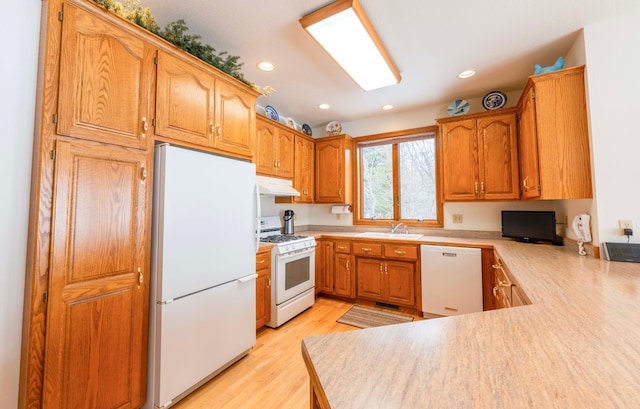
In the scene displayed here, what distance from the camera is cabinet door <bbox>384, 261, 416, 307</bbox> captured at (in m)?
2.93

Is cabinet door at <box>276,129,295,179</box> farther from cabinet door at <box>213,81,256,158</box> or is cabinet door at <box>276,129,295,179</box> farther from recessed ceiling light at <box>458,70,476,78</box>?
recessed ceiling light at <box>458,70,476,78</box>

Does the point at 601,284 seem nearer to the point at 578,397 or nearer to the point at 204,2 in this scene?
the point at 578,397

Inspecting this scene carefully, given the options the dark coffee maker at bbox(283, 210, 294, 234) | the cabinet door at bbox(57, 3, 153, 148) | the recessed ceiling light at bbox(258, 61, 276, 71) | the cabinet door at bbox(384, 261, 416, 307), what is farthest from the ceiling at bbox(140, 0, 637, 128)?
the cabinet door at bbox(384, 261, 416, 307)

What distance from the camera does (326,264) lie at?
342 cm

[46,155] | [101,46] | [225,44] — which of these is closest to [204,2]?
[225,44]

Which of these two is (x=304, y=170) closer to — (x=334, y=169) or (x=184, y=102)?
(x=334, y=169)

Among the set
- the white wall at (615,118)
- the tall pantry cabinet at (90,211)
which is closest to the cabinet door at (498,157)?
the white wall at (615,118)

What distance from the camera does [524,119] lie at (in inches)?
93.0

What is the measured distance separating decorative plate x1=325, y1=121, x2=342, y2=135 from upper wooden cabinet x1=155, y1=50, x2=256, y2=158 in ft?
5.84

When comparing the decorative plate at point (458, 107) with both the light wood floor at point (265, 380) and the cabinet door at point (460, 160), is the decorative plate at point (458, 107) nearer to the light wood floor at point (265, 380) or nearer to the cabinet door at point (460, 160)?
the cabinet door at point (460, 160)

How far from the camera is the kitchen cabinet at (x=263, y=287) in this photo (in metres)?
2.47

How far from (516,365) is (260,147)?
2777 millimetres

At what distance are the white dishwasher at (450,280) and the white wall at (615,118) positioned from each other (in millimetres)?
988

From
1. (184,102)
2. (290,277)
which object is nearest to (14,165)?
(184,102)
